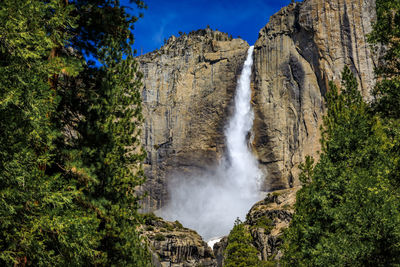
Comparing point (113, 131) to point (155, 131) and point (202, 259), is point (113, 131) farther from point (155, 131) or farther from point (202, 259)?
point (155, 131)

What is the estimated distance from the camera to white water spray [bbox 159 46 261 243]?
7812 cm

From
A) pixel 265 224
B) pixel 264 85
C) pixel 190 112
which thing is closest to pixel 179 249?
pixel 265 224

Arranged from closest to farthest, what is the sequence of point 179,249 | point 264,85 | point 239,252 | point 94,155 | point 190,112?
point 94,155 < point 239,252 < point 179,249 < point 264,85 < point 190,112

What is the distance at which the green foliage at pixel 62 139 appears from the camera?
22.6 feet

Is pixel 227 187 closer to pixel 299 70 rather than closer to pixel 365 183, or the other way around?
pixel 299 70

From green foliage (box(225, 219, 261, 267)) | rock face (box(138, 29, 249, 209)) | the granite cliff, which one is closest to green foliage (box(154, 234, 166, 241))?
green foliage (box(225, 219, 261, 267))

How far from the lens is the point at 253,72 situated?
79.3 m

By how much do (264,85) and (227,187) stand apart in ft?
72.6

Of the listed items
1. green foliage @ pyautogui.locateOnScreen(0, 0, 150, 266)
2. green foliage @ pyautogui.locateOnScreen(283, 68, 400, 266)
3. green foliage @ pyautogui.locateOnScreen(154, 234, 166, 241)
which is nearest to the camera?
green foliage @ pyautogui.locateOnScreen(0, 0, 150, 266)

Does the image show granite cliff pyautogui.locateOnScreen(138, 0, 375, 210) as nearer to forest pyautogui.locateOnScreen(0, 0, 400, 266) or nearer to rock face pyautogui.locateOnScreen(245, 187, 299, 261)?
rock face pyautogui.locateOnScreen(245, 187, 299, 261)

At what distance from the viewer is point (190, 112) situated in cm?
8312

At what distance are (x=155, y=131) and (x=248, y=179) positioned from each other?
22050 millimetres

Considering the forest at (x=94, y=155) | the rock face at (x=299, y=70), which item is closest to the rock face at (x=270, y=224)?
the rock face at (x=299, y=70)

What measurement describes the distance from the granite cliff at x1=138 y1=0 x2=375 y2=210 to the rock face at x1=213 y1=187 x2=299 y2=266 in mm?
7943
